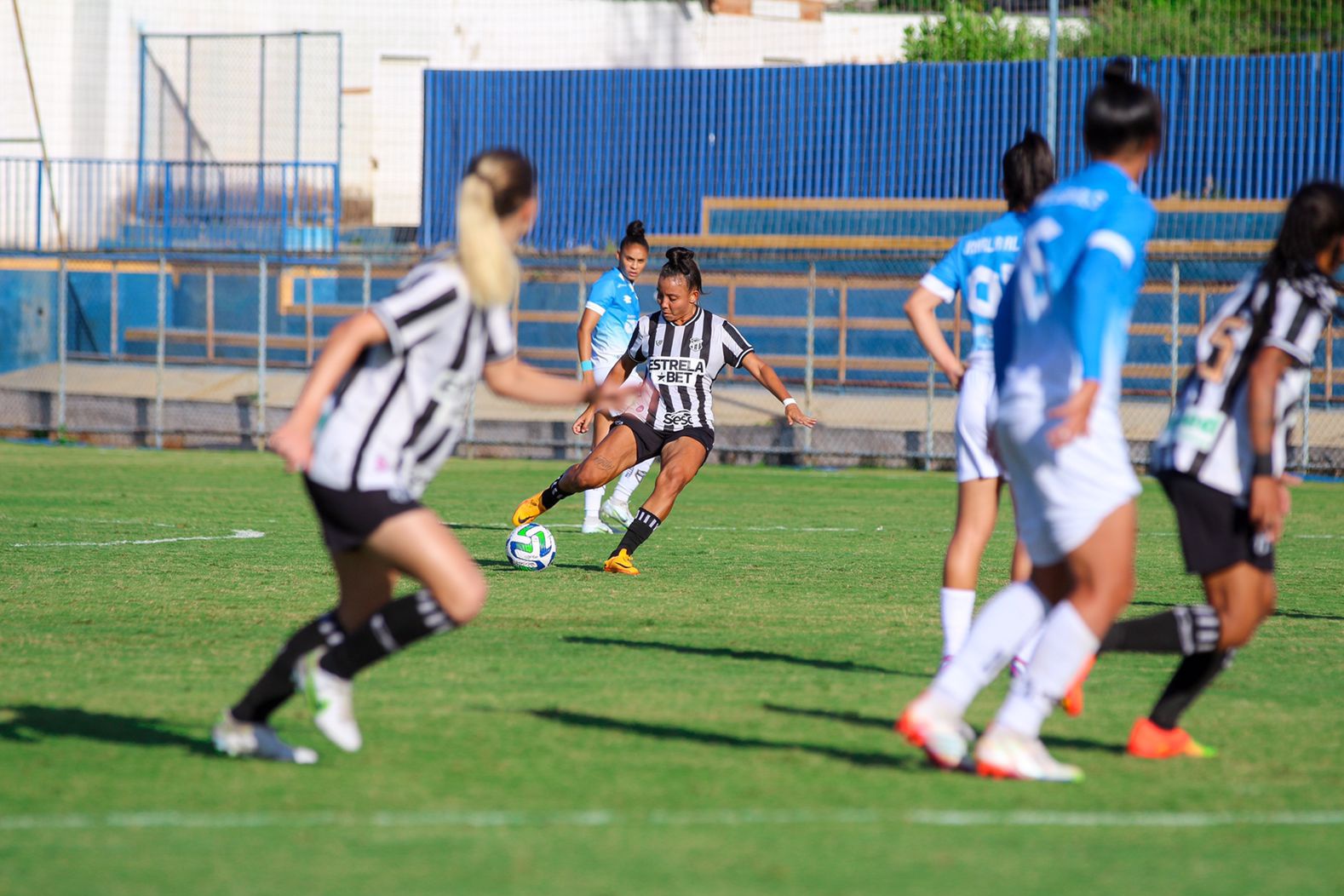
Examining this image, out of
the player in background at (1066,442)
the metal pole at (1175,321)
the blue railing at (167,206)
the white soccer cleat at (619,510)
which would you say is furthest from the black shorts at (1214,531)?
the blue railing at (167,206)

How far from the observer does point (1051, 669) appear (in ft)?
16.0

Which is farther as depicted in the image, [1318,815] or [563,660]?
[563,660]

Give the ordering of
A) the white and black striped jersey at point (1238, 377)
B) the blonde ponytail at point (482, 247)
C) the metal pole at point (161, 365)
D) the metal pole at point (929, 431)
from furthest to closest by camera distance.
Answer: the metal pole at point (161, 365), the metal pole at point (929, 431), the white and black striped jersey at point (1238, 377), the blonde ponytail at point (482, 247)

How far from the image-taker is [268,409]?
914 inches

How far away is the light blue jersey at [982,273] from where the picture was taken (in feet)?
20.7

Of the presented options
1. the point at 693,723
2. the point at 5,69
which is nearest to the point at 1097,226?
the point at 693,723

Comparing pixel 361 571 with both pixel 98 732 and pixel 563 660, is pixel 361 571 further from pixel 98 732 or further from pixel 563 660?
pixel 563 660

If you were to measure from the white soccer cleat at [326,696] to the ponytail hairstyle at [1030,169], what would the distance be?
9.73 ft

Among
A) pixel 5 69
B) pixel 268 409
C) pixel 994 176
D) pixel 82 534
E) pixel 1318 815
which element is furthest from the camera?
pixel 5 69

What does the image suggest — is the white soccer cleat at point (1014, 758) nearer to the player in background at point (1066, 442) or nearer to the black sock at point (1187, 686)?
the player in background at point (1066, 442)

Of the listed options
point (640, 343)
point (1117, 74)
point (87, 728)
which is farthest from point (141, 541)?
point (1117, 74)

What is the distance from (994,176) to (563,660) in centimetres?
2231

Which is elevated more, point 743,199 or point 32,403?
point 743,199

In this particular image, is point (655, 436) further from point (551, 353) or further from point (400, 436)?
point (551, 353)
